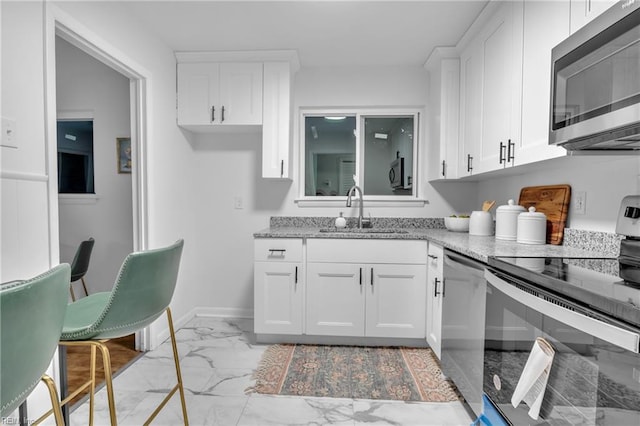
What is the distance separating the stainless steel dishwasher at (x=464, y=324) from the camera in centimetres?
147

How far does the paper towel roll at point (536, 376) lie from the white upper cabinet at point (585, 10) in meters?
1.18

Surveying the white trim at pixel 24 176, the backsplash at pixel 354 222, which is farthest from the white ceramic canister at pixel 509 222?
the white trim at pixel 24 176

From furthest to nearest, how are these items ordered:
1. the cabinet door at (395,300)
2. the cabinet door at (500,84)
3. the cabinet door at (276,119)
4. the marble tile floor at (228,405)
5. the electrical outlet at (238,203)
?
the electrical outlet at (238,203) < the cabinet door at (276,119) < the cabinet door at (395,300) < the cabinet door at (500,84) < the marble tile floor at (228,405)

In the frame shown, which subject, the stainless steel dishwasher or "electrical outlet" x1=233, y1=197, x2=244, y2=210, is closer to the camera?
the stainless steel dishwasher

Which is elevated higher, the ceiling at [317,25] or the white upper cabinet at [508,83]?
the ceiling at [317,25]

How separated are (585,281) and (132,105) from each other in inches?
106

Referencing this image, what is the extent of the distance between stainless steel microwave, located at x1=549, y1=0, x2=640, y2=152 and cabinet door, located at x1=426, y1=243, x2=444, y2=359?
103 centimetres

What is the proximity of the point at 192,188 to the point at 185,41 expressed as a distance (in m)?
1.24

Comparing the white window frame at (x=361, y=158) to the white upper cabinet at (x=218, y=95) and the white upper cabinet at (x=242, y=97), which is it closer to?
the white upper cabinet at (x=242, y=97)

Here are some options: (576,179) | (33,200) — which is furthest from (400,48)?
(33,200)

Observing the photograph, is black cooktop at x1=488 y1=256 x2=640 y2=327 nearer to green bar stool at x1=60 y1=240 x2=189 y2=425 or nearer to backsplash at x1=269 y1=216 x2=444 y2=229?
green bar stool at x1=60 y1=240 x2=189 y2=425

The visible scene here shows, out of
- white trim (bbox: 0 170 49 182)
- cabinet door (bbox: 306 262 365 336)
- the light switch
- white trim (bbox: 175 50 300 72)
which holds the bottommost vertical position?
cabinet door (bbox: 306 262 365 336)

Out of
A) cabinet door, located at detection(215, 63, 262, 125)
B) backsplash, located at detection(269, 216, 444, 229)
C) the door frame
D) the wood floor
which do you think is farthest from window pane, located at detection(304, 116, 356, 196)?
the wood floor

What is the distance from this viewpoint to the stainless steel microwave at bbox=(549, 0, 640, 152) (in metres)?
0.96
